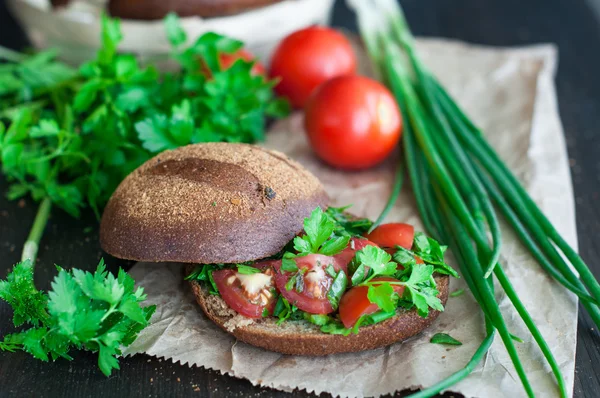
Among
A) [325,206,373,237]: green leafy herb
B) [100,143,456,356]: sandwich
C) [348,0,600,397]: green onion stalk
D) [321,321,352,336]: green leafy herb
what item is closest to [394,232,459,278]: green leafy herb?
[100,143,456,356]: sandwich

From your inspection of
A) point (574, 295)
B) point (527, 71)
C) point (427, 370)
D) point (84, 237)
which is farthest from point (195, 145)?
point (527, 71)

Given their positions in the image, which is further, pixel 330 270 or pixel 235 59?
pixel 235 59

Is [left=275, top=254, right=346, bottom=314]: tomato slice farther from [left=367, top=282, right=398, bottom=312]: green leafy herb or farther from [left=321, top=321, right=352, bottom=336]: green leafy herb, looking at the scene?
[left=367, top=282, right=398, bottom=312]: green leafy herb

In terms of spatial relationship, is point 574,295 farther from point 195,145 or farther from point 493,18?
point 493,18

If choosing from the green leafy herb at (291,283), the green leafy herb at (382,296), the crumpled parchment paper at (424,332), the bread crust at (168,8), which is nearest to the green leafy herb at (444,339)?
the crumpled parchment paper at (424,332)

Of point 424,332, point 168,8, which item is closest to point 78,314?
point 424,332

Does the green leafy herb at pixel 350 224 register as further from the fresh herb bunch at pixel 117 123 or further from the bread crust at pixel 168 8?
the bread crust at pixel 168 8

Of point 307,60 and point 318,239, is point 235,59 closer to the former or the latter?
point 307,60
